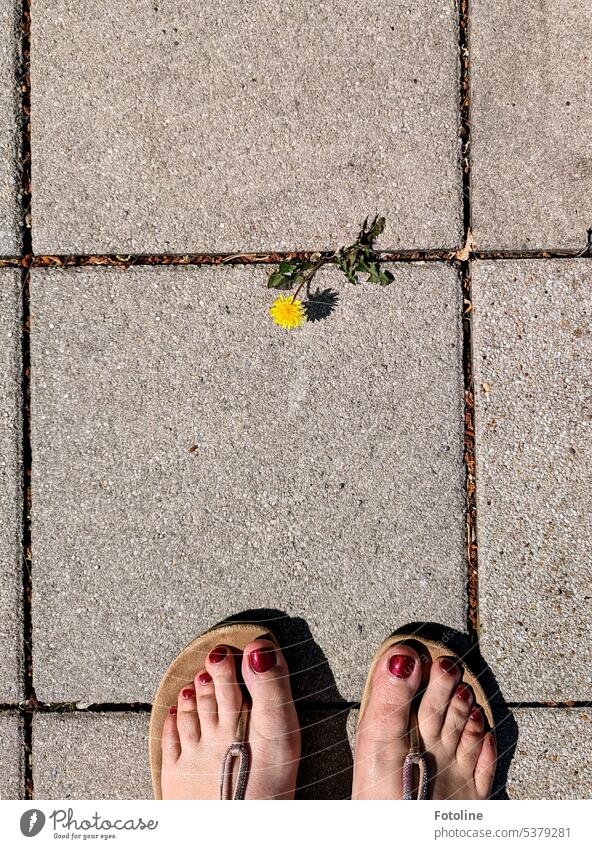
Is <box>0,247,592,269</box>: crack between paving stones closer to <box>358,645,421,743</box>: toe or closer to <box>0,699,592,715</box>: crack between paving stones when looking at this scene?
<box>358,645,421,743</box>: toe

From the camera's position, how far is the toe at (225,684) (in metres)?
1.78

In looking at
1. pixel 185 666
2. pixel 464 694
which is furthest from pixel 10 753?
pixel 464 694

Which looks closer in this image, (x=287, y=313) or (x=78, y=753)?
(x=287, y=313)

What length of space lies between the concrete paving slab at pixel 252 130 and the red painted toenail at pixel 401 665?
1.27 metres

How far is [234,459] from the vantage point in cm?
179

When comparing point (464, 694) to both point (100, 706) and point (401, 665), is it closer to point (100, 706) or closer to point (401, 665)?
point (401, 665)

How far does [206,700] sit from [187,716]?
76 mm

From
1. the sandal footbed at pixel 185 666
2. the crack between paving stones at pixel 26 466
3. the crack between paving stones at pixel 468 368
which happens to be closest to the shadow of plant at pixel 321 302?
the crack between paving stones at pixel 468 368

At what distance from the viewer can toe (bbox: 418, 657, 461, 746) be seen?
1777 millimetres

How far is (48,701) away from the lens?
5.89 feet

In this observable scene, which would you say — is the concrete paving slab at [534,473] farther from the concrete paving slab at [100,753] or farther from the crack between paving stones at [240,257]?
the concrete paving slab at [100,753]

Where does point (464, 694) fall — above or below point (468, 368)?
below

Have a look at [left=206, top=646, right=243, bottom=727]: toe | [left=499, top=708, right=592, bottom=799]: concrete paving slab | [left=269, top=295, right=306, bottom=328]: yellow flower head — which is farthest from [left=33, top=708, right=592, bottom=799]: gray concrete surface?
[left=269, top=295, right=306, bottom=328]: yellow flower head

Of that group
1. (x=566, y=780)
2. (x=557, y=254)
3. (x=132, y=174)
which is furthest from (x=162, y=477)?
(x=566, y=780)
